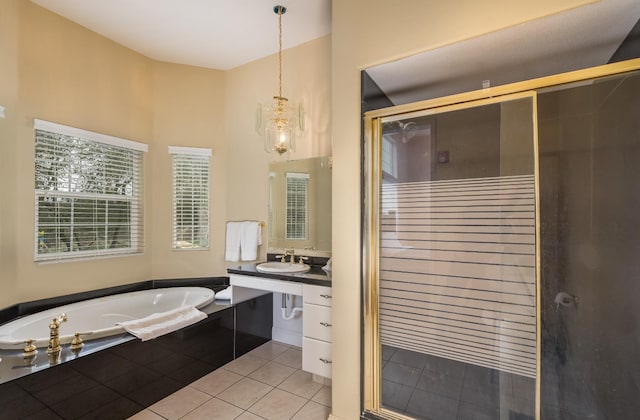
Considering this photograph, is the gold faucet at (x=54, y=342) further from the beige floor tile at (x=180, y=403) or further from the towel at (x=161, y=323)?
the beige floor tile at (x=180, y=403)

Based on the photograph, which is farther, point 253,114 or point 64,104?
point 253,114

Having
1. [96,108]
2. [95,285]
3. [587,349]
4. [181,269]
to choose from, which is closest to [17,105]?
[96,108]

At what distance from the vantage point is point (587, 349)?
1.56 meters

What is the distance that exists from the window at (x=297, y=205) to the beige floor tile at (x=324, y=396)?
132cm

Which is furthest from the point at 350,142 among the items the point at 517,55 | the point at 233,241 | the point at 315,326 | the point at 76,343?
the point at 76,343

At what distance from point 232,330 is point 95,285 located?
4.71 ft

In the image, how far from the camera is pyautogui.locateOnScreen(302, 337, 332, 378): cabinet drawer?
2197 mm

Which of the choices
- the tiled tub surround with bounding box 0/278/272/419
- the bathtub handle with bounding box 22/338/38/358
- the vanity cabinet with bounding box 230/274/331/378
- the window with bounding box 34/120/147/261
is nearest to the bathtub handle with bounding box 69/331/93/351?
the tiled tub surround with bounding box 0/278/272/419

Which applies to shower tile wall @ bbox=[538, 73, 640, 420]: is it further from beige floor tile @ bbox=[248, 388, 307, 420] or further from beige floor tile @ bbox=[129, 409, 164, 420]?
beige floor tile @ bbox=[129, 409, 164, 420]

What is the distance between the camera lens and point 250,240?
3225 millimetres

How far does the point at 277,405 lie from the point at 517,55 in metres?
2.72

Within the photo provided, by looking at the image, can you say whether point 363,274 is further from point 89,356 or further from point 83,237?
point 83,237

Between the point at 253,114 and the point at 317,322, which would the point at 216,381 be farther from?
the point at 253,114

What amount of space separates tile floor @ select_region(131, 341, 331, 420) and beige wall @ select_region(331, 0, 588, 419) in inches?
14.4
